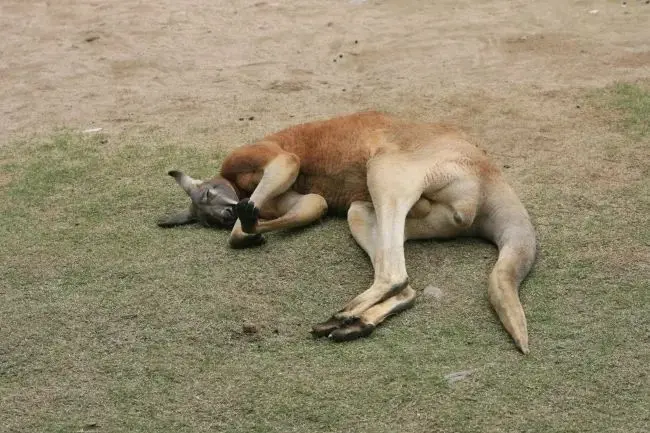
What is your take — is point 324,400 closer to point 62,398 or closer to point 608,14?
point 62,398

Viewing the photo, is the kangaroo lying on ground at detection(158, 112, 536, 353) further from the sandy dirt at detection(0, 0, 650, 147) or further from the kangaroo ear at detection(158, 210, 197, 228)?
the sandy dirt at detection(0, 0, 650, 147)

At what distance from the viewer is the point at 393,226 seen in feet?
12.5

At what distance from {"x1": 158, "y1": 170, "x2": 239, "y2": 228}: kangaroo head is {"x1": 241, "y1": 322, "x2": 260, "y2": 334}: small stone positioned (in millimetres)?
1084

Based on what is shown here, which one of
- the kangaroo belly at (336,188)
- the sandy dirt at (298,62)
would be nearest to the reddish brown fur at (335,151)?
the kangaroo belly at (336,188)

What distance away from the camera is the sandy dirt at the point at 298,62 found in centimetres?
609

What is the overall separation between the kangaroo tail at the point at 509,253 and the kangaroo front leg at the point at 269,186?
101 centimetres

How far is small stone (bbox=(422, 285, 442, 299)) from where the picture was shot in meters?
3.64

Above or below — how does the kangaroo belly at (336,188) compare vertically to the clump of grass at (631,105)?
above

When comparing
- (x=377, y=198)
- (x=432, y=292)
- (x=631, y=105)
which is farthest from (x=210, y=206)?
(x=631, y=105)

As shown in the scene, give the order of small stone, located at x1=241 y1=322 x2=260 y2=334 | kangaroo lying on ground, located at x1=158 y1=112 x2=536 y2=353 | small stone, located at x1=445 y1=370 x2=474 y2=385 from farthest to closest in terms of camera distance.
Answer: kangaroo lying on ground, located at x1=158 y1=112 x2=536 y2=353
small stone, located at x1=241 y1=322 x2=260 y2=334
small stone, located at x1=445 y1=370 x2=474 y2=385

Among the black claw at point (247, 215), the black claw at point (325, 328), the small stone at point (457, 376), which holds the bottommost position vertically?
the black claw at point (325, 328)

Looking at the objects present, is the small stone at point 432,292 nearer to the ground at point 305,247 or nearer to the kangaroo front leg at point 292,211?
the ground at point 305,247

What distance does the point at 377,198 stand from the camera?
402 centimetres

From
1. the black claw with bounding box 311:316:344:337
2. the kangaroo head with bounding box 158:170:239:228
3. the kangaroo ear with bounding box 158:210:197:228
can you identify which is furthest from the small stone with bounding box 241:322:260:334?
the kangaroo ear with bounding box 158:210:197:228
